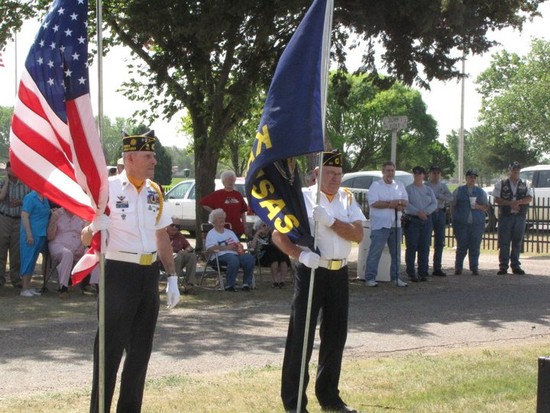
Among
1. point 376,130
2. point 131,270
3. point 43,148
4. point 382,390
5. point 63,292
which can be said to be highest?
point 376,130

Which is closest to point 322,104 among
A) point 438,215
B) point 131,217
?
point 131,217

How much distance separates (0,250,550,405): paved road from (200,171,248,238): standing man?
1242mm

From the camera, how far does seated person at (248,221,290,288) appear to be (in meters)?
15.6

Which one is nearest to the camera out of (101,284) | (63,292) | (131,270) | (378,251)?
(101,284)

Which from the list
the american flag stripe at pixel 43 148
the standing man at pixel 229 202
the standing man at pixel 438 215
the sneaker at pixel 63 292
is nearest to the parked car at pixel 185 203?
the standing man at pixel 438 215

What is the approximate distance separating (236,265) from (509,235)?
5869 mm

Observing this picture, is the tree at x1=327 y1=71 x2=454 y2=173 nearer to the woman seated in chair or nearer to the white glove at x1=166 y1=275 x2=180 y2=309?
the woman seated in chair

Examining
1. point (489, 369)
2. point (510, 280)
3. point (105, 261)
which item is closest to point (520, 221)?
point (510, 280)

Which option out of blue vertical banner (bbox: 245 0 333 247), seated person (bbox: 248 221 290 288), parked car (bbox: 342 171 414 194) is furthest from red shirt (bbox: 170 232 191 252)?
parked car (bbox: 342 171 414 194)

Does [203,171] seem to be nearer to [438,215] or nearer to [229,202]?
[229,202]

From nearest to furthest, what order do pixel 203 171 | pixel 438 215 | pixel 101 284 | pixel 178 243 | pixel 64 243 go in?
1. pixel 101 284
2. pixel 64 243
3. pixel 178 243
4. pixel 438 215
5. pixel 203 171

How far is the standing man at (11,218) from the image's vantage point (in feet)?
48.8

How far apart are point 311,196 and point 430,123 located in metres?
78.2

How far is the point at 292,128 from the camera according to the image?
271 inches
